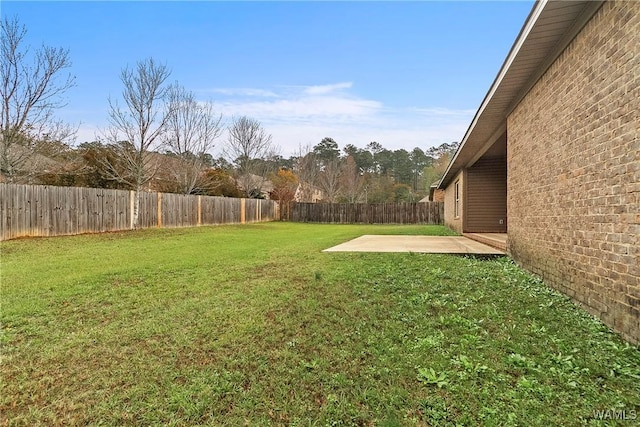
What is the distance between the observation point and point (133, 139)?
13.6 metres

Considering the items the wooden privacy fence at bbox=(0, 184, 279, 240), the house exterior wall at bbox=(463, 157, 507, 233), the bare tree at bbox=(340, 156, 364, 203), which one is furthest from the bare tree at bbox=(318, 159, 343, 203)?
the house exterior wall at bbox=(463, 157, 507, 233)

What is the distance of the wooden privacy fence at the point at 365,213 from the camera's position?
74.3 ft

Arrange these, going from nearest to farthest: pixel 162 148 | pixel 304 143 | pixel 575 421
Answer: pixel 575 421, pixel 162 148, pixel 304 143

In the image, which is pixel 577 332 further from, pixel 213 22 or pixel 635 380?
pixel 213 22

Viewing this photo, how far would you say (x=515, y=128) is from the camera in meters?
5.80

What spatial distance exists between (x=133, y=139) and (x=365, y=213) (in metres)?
15.4

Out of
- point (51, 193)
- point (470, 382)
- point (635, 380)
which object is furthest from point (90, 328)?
point (51, 193)

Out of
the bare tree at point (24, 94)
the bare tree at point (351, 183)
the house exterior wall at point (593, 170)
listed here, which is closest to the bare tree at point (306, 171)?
the bare tree at point (351, 183)

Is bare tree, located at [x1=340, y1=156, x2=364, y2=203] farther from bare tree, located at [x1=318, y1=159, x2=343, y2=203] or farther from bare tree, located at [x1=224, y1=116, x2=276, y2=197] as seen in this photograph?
bare tree, located at [x1=224, y1=116, x2=276, y2=197]

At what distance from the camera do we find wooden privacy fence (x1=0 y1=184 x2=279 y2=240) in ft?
26.5

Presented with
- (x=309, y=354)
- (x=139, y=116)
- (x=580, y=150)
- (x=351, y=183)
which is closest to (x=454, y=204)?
(x=580, y=150)

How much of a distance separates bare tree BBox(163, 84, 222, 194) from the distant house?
16.2 metres

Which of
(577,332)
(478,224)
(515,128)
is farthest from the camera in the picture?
(478,224)

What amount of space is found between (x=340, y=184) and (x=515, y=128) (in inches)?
1154
